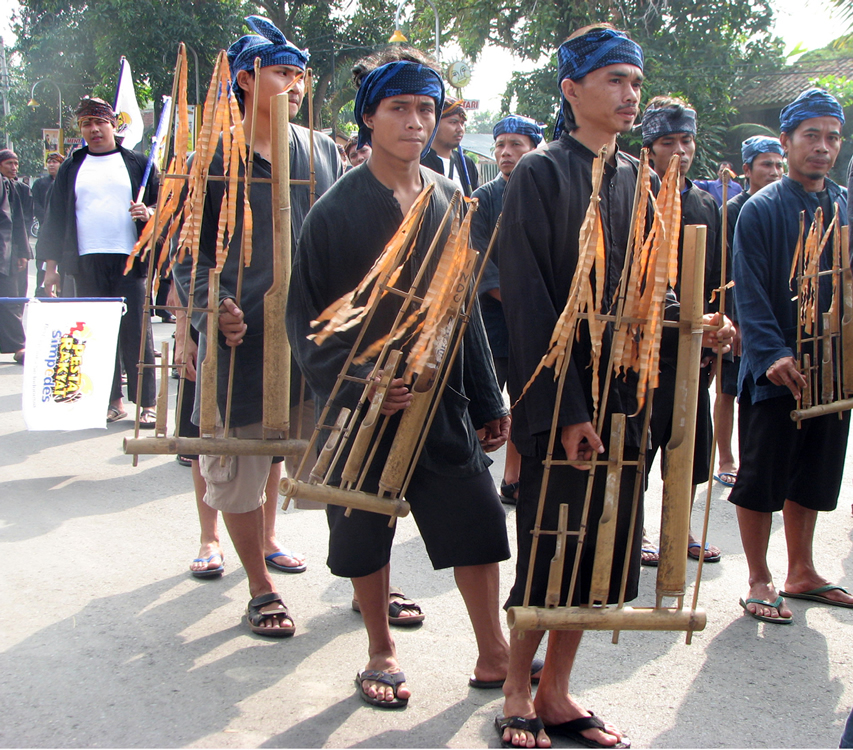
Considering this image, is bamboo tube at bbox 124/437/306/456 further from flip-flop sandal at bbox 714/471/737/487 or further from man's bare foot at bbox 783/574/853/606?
flip-flop sandal at bbox 714/471/737/487

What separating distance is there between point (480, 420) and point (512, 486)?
6.57 ft

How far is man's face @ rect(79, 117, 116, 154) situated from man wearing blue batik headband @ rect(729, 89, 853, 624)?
4.24 meters

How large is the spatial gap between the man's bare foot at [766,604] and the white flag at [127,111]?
15.9 feet

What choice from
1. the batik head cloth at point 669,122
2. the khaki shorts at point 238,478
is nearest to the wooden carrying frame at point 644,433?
the khaki shorts at point 238,478

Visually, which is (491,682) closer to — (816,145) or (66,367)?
(816,145)

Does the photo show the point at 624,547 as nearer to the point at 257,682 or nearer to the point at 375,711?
the point at 375,711

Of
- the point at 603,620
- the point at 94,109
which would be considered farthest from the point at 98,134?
the point at 603,620

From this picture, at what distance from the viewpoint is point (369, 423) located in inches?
86.5

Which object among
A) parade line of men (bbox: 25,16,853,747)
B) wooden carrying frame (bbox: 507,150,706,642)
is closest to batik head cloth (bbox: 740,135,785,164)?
parade line of men (bbox: 25,16,853,747)

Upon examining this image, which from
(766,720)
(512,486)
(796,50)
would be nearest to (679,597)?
(766,720)

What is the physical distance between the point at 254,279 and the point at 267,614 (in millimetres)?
1167

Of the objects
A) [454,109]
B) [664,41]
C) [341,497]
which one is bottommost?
[341,497]

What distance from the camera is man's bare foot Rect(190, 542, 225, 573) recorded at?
3.47 m

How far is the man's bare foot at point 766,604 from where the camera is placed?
10.2 feet
